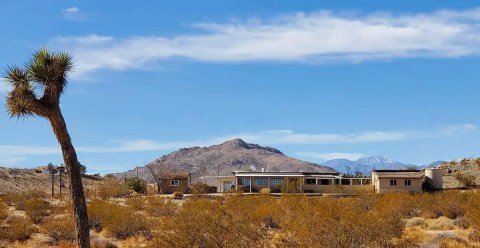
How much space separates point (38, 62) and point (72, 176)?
130 inches

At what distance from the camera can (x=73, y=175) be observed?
16328mm

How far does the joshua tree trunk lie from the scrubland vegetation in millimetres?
2440

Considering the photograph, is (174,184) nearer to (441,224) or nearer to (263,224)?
(441,224)

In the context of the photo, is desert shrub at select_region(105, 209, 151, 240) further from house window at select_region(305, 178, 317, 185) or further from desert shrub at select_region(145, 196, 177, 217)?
house window at select_region(305, 178, 317, 185)

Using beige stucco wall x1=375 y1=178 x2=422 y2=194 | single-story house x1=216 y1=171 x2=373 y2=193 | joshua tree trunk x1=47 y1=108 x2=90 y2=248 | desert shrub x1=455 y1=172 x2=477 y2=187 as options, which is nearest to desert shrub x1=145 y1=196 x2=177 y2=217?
joshua tree trunk x1=47 y1=108 x2=90 y2=248

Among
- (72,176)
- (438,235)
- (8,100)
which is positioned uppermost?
(8,100)

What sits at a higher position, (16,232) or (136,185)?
(136,185)

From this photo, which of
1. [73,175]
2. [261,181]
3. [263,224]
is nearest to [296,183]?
[261,181]

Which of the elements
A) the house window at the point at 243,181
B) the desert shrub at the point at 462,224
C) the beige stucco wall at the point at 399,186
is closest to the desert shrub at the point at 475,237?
the desert shrub at the point at 462,224

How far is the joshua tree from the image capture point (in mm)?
16328

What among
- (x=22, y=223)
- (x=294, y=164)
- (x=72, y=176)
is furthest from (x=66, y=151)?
(x=294, y=164)

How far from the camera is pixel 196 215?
2108cm

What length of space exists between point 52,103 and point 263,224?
15.4m

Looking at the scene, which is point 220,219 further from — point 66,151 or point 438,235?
point 438,235
